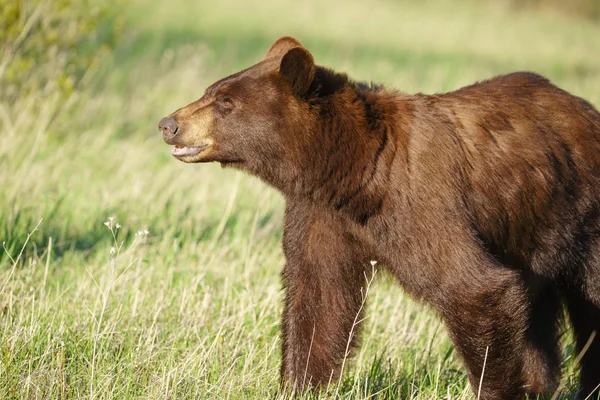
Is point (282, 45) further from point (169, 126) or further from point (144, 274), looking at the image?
point (144, 274)

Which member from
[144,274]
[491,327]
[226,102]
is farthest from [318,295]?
[144,274]

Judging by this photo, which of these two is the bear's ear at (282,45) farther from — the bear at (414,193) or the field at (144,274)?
the field at (144,274)

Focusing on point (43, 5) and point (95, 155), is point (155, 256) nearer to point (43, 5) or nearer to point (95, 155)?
point (95, 155)

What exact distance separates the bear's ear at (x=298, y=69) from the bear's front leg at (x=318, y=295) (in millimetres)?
559

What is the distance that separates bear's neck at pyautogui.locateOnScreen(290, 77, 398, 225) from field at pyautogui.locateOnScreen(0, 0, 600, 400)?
46 centimetres

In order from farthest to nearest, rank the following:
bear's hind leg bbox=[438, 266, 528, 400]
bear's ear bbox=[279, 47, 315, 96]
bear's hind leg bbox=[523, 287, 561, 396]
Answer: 1. bear's hind leg bbox=[523, 287, 561, 396]
2. bear's ear bbox=[279, 47, 315, 96]
3. bear's hind leg bbox=[438, 266, 528, 400]

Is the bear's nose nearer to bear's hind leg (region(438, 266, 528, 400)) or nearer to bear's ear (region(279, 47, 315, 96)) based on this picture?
bear's ear (region(279, 47, 315, 96))

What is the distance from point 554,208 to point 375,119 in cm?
94

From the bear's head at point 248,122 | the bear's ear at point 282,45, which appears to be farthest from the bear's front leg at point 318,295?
the bear's ear at point 282,45

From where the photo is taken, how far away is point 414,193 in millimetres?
3875

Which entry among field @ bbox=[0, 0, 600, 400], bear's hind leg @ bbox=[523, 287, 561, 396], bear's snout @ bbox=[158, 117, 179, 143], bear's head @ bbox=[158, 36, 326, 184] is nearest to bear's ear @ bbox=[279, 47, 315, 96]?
bear's head @ bbox=[158, 36, 326, 184]

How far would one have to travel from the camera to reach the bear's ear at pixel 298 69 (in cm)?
392

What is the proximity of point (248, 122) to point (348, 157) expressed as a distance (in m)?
0.48

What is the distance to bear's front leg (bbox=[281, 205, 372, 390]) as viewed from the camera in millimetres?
4098
